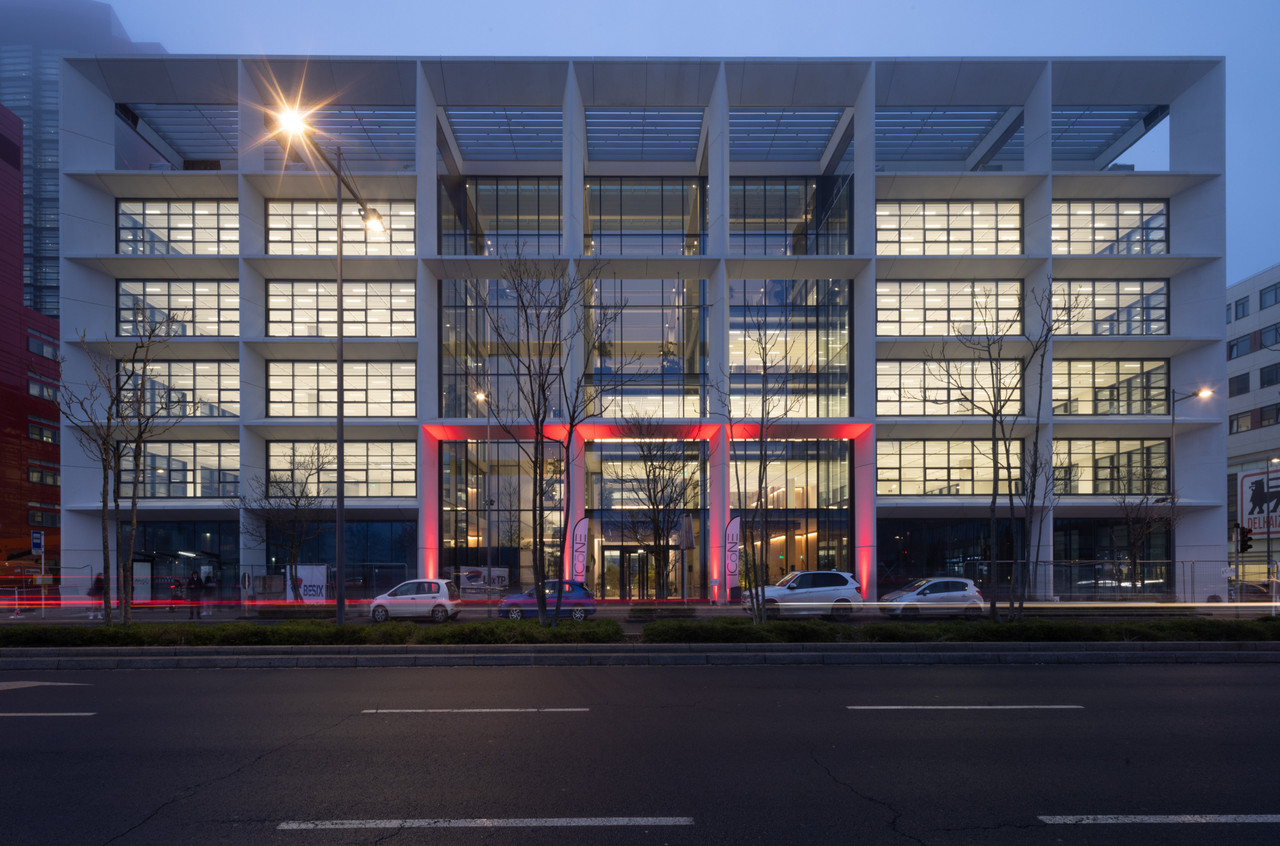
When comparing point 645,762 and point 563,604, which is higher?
point 645,762

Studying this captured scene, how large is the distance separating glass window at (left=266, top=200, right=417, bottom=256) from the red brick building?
33.8 meters

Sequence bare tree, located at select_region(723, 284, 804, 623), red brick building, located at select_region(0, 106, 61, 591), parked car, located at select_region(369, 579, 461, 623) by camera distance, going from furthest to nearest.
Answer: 1. red brick building, located at select_region(0, 106, 61, 591)
2. bare tree, located at select_region(723, 284, 804, 623)
3. parked car, located at select_region(369, 579, 461, 623)

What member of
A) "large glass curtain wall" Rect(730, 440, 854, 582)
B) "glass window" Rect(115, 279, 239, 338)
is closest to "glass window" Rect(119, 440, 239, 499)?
"glass window" Rect(115, 279, 239, 338)

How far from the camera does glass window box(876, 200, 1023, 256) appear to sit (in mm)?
36438

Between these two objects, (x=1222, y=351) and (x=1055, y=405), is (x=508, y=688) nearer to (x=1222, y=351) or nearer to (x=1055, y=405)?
(x=1055, y=405)

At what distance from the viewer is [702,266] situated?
34125 millimetres

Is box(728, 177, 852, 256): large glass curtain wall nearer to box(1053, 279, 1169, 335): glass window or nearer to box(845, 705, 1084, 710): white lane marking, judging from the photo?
box(1053, 279, 1169, 335): glass window

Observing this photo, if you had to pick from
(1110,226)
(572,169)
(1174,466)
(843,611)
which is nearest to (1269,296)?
(1110,226)

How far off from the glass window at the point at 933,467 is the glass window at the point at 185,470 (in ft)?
97.0

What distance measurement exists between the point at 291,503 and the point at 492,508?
8.82 meters

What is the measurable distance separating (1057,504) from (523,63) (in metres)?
29.7

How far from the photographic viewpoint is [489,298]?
37500 millimetres

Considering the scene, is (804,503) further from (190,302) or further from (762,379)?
(190,302)

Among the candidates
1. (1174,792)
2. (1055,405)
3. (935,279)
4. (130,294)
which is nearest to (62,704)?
(1174,792)
